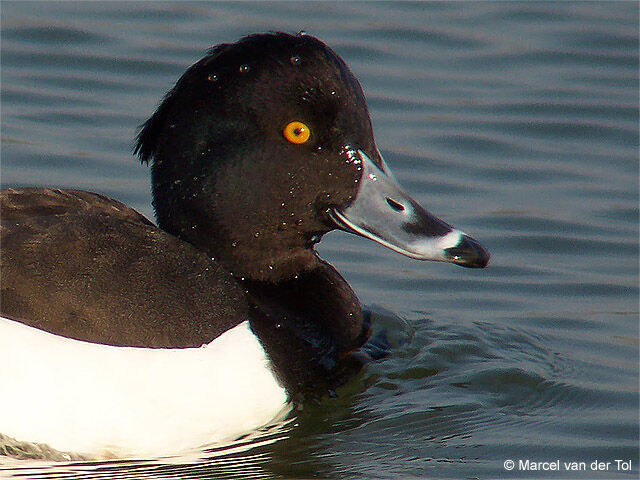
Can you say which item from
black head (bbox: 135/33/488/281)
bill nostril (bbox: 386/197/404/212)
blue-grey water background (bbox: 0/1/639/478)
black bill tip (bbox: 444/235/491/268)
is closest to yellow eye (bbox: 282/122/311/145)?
black head (bbox: 135/33/488/281)

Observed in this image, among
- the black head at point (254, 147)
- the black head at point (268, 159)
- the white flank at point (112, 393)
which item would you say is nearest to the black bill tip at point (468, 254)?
the black head at point (268, 159)

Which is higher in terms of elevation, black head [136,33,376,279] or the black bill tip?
black head [136,33,376,279]

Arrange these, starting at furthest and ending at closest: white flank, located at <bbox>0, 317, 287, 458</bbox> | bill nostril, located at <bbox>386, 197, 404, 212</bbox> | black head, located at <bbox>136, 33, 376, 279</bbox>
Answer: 1. bill nostril, located at <bbox>386, 197, 404, 212</bbox>
2. black head, located at <bbox>136, 33, 376, 279</bbox>
3. white flank, located at <bbox>0, 317, 287, 458</bbox>

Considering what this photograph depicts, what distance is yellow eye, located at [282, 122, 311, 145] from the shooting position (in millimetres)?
4266

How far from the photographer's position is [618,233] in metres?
6.02

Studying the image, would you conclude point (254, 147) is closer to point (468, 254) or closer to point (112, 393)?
point (468, 254)

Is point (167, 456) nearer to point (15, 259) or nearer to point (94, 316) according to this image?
point (94, 316)

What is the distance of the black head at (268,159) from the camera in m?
4.22

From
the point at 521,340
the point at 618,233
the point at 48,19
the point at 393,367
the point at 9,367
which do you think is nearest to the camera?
the point at 9,367

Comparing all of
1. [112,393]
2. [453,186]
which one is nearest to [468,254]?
[112,393]

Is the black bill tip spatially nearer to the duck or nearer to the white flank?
the duck

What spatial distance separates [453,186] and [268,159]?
7.30 feet

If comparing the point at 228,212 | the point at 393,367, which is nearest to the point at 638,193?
the point at 393,367

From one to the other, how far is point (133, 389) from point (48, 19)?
479 cm
